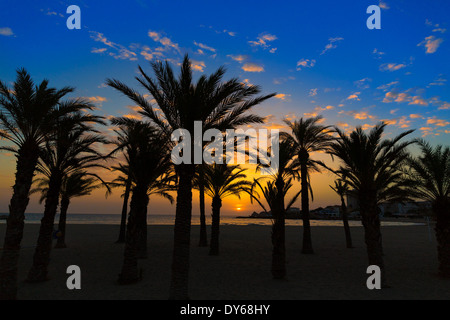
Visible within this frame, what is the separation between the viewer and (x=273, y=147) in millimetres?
14992

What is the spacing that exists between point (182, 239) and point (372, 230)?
26.5 ft

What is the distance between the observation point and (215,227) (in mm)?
18312

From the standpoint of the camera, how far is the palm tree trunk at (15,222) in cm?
866

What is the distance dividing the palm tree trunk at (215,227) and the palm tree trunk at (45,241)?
31.0ft

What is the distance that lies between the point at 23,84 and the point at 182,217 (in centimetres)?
751

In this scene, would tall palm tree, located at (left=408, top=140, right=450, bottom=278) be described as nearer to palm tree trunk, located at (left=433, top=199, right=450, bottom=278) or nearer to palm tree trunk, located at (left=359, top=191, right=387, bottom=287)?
palm tree trunk, located at (left=433, top=199, right=450, bottom=278)

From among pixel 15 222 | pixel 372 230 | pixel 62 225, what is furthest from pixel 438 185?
pixel 62 225

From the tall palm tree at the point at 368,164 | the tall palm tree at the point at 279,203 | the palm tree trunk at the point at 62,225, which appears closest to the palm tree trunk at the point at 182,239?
the tall palm tree at the point at 279,203

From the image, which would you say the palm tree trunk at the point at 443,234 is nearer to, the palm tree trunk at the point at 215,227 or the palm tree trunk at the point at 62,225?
the palm tree trunk at the point at 215,227

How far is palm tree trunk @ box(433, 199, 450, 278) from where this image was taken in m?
12.2

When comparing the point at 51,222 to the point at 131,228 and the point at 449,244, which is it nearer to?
the point at 131,228

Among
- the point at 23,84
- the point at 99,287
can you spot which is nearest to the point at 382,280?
the point at 99,287

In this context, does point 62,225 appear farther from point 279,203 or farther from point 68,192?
point 279,203
